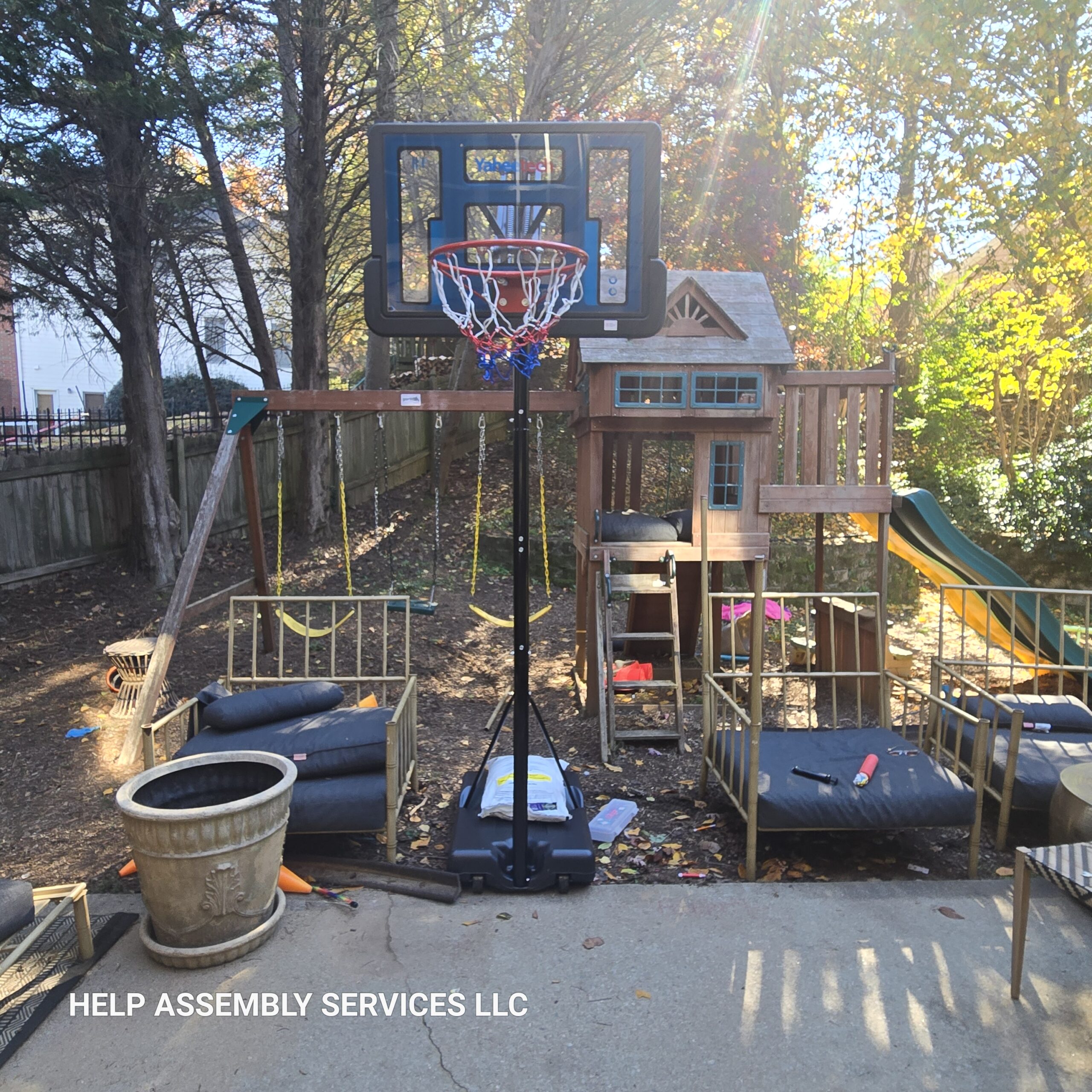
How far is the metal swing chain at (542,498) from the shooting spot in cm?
766

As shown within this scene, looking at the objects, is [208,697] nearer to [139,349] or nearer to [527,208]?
[527,208]

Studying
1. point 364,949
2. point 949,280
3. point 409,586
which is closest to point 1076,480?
point 949,280

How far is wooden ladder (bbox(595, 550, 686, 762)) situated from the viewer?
5707mm

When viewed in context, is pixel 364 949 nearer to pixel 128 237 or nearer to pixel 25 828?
pixel 25 828

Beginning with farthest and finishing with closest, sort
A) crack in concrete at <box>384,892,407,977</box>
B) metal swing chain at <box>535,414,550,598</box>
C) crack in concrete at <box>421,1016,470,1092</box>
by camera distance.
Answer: metal swing chain at <box>535,414,550,598</box>, crack in concrete at <box>384,892,407,977</box>, crack in concrete at <box>421,1016,470,1092</box>

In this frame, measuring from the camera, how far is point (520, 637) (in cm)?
373

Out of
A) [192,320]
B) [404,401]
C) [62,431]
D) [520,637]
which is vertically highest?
[192,320]

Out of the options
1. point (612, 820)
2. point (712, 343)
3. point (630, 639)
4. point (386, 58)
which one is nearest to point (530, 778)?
point (612, 820)

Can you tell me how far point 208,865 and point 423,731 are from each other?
2960 mm

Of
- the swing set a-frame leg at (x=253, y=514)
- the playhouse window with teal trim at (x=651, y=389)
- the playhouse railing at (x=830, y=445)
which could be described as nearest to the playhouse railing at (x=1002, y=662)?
the playhouse railing at (x=830, y=445)

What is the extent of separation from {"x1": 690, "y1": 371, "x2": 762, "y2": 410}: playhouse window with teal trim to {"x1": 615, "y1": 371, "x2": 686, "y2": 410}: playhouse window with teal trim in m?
0.11

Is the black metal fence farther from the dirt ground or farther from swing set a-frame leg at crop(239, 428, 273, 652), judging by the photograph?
swing set a-frame leg at crop(239, 428, 273, 652)

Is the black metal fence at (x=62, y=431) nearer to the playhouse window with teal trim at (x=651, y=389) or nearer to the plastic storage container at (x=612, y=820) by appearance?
the playhouse window with teal trim at (x=651, y=389)

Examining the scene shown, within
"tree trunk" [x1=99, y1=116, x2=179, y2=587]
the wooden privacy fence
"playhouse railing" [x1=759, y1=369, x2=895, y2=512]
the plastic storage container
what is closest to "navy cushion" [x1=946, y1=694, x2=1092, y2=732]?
"playhouse railing" [x1=759, y1=369, x2=895, y2=512]
